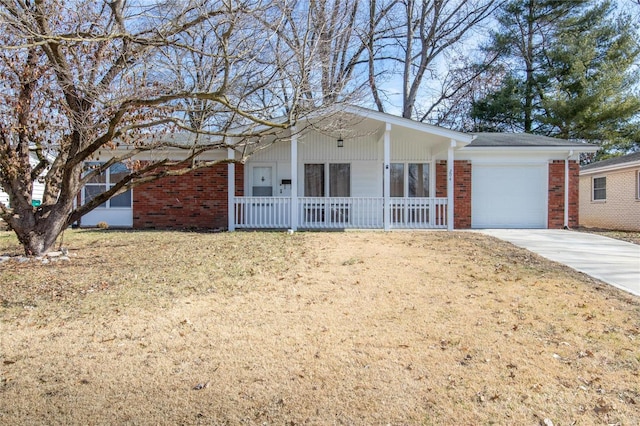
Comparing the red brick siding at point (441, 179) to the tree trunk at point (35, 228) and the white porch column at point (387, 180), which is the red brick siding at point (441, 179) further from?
the tree trunk at point (35, 228)

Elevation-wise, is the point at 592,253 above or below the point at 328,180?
below

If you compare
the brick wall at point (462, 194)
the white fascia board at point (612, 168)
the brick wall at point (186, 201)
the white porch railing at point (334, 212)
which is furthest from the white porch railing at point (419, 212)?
the white fascia board at point (612, 168)

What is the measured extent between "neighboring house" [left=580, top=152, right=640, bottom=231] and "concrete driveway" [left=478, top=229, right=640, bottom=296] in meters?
5.12

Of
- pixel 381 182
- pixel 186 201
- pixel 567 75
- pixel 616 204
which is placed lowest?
pixel 616 204

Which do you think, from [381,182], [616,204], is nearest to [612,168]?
[616,204]

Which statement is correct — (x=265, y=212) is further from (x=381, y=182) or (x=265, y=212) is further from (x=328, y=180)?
(x=381, y=182)

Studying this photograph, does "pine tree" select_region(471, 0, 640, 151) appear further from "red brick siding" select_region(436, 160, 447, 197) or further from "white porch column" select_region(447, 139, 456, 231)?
"white porch column" select_region(447, 139, 456, 231)

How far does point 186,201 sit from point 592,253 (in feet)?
35.3

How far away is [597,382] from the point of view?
312 centimetres

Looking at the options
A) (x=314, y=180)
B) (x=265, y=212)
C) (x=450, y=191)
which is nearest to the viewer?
(x=450, y=191)

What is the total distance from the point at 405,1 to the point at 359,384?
72.5 ft

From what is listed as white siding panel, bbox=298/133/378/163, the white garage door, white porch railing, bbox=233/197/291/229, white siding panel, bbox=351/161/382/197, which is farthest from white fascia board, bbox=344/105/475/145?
white porch railing, bbox=233/197/291/229

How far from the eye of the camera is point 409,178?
1354cm

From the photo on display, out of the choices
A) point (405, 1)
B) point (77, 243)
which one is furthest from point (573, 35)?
point (77, 243)
